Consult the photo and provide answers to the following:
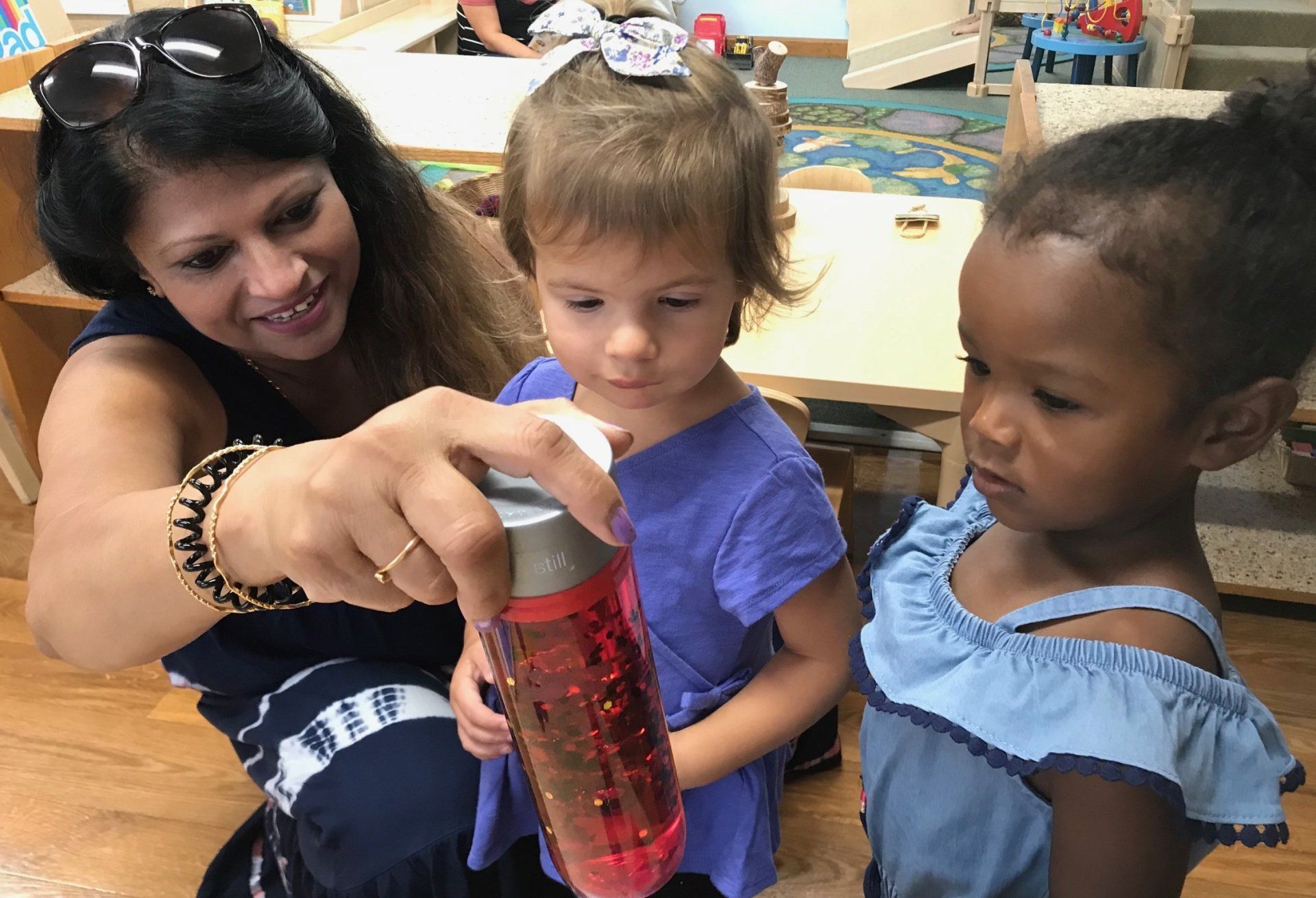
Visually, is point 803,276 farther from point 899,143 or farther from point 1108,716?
point 899,143

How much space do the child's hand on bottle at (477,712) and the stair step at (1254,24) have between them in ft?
14.9

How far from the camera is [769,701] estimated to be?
87 cm

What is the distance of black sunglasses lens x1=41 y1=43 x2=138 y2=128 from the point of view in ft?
3.13

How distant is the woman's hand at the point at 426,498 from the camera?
0.50 meters

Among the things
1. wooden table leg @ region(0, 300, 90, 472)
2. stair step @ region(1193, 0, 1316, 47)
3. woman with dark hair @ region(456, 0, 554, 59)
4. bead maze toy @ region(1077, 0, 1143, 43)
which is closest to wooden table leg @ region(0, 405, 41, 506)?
wooden table leg @ region(0, 300, 90, 472)

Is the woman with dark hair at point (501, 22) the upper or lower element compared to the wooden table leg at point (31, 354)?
upper

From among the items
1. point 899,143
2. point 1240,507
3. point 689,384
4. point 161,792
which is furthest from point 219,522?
point 899,143

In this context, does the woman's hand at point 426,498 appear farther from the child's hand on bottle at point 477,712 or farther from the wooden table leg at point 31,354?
the wooden table leg at point 31,354

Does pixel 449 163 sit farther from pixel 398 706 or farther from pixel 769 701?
pixel 769 701

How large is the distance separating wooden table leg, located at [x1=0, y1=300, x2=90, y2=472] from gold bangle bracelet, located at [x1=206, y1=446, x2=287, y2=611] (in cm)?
189

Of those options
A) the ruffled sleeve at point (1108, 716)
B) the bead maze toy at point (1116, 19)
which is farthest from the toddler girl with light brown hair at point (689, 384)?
the bead maze toy at point (1116, 19)

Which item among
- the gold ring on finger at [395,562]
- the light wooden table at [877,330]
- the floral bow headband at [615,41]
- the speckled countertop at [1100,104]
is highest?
the floral bow headband at [615,41]

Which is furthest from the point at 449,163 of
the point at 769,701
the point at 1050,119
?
the point at 769,701

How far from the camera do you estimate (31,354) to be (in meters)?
2.30
